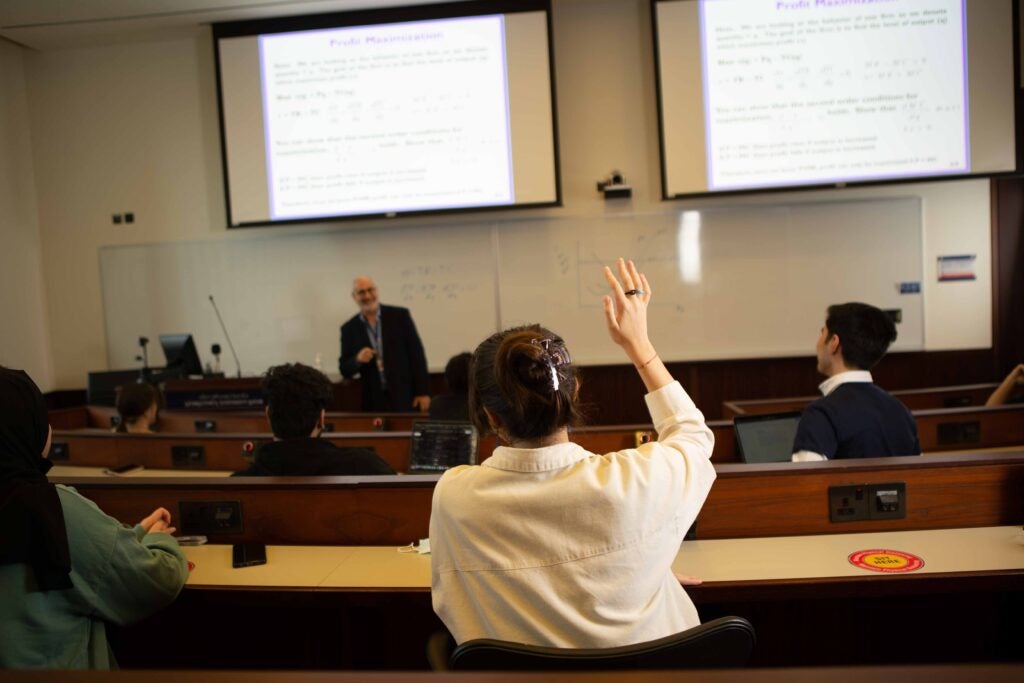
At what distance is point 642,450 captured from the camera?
49.7 inches

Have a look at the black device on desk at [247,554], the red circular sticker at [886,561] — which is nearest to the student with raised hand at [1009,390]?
the red circular sticker at [886,561]

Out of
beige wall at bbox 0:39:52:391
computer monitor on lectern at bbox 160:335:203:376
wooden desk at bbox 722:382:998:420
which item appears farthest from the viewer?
beige wall at bbox 0:39:52:391

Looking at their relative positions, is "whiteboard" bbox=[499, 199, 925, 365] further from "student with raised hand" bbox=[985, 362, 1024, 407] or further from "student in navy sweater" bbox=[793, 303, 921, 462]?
"student in navy sweater" bbox=[793, 303, 921, 462]

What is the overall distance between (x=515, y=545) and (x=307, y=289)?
5292mm

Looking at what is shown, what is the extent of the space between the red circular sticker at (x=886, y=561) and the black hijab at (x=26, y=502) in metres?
1.67

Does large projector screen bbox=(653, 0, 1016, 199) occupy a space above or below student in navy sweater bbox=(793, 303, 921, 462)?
above

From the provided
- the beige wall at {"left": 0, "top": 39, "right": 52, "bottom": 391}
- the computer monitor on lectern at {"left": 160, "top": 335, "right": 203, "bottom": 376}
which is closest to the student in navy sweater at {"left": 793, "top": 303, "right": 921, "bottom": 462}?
the computer monitor on lectern at {"left": 160, "top": 335, "right": 203, "bottom": 376}

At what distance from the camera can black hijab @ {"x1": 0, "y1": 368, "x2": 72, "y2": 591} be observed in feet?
4.73

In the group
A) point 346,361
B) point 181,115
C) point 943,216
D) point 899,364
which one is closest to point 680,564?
point 346,361

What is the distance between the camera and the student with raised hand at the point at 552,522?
118cm

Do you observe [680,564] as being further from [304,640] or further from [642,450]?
[304,640]

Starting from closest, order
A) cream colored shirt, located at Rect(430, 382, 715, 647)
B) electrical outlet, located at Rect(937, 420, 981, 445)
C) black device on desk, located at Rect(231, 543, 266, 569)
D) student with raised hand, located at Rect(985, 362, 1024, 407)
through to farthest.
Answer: cream colored shirt, located at Rect(430, 382, 715, 647)
black device on desk, located at Rect(231, 543, 266, 569)
electrical outlet, located at Rect(937, 420, 981, 445)
student with raised hand, located at Rect(985, 362, 1024, 407)

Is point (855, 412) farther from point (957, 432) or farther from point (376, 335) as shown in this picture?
point (376, 335)

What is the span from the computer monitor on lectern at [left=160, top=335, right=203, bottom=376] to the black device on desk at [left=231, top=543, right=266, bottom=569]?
13.8 ft
